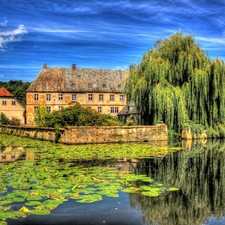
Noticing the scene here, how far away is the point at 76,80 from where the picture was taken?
50906 mm

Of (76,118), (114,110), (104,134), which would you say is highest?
(114,110)

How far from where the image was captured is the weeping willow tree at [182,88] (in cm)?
2536

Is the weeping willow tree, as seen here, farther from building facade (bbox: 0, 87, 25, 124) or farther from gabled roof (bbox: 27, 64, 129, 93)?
building facade (bbox: 0, 87, 25, 124)

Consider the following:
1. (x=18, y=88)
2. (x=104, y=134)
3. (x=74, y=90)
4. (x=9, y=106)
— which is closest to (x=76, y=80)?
(x=74, y=90)

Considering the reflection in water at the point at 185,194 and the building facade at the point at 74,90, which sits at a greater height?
the building facade at the point at 74,90

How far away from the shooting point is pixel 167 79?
26516mm

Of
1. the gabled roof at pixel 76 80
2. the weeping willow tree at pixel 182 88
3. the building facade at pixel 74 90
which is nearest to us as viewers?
the weeping willow tree at pixel 182 88

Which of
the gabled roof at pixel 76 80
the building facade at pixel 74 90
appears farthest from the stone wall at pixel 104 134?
the gabled roof at pixel 76 80

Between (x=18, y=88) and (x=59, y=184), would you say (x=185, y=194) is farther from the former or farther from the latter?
(x=18, y=88)

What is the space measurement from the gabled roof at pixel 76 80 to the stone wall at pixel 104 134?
23.4 metres

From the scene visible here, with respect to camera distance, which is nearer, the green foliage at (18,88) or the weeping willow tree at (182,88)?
the weeping willow tree at (182,88)

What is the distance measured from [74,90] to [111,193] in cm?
4262

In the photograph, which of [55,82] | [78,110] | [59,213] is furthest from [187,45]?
[55,82]

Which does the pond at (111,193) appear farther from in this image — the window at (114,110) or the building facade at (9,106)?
the building facade at (9,106)
